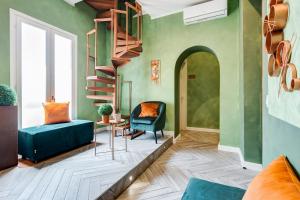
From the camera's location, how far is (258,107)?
262cm

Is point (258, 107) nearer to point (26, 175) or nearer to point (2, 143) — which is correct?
point (26, 175)

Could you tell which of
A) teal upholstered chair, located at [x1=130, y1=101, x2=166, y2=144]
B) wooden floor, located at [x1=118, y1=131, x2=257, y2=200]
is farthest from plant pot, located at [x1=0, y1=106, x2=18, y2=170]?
teal upholstered chair, located at [x1=130, y1=101, x2=166, y2=144]

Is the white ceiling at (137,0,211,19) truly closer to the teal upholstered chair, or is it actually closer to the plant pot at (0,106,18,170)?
the teal upholstered chair

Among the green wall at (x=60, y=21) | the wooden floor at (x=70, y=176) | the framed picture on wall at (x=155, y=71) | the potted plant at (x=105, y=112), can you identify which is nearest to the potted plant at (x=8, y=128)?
the wooden floor at (x=70, y=176)

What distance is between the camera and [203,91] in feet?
17.7

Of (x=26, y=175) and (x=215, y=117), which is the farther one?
(x=215, y=117)

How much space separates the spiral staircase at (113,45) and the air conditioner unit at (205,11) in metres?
1.10

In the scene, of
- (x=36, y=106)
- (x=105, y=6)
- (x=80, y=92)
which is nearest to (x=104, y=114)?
(x=36, y=106)

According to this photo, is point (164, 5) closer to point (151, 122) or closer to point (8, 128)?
point (151, 122)

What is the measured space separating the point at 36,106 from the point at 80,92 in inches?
44.3

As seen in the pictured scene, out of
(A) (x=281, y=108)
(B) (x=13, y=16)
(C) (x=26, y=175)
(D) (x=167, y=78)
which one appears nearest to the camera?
(A) (x=281, y=108)

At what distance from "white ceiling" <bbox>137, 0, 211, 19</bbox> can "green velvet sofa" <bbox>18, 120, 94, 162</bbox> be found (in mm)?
2982

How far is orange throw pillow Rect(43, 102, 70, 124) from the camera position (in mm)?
3242

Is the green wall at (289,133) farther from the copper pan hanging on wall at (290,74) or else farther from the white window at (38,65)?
the white window at (38,65)
